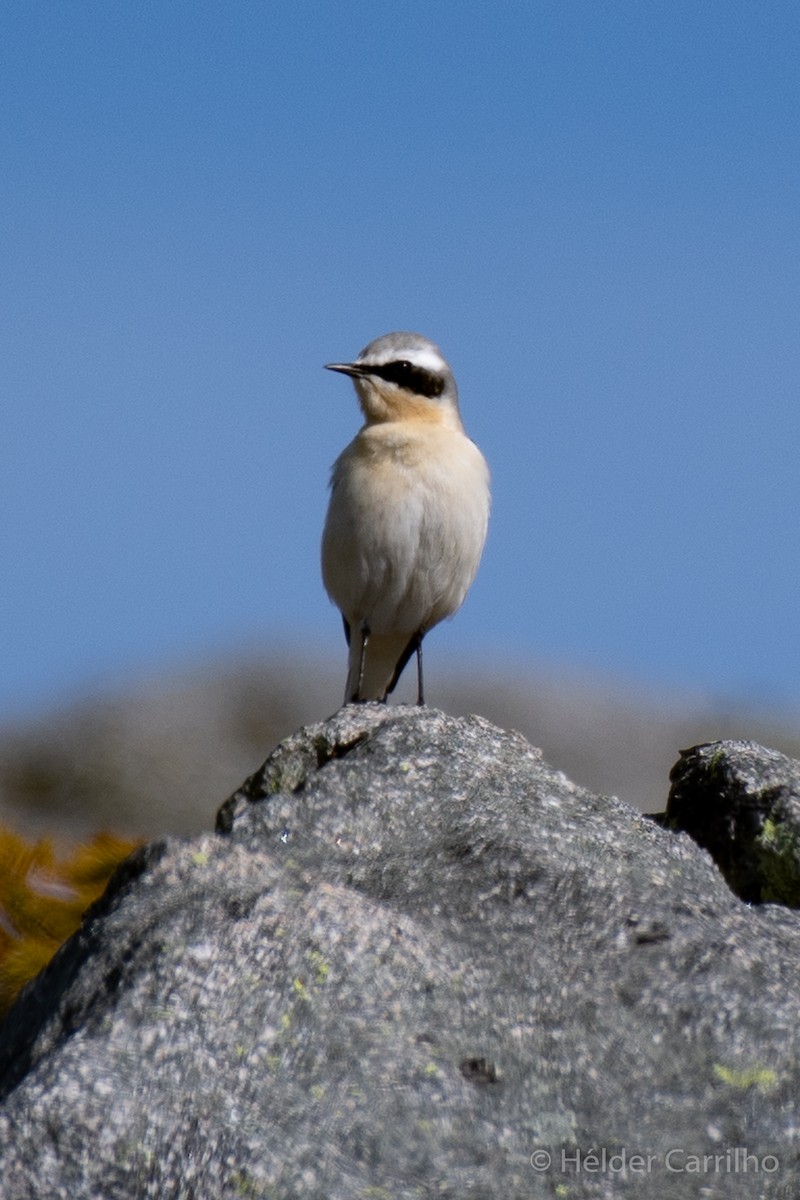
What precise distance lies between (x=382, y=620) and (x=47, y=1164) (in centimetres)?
788

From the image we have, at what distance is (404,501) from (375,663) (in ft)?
7.02

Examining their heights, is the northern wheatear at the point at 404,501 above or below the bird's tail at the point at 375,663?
above

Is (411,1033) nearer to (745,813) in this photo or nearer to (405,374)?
(745,813)

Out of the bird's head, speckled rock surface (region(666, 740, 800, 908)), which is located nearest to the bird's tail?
the bird's head

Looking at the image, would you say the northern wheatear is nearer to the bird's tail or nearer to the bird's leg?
the bird's leg

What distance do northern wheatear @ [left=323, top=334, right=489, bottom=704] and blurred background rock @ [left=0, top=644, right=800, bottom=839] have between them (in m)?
8.39

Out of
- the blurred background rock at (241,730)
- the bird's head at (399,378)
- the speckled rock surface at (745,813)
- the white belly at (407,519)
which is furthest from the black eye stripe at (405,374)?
the blurred background rock at (241,730)

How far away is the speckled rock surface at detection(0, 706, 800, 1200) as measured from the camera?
3576 mm

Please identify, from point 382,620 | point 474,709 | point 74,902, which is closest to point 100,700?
point 474,709

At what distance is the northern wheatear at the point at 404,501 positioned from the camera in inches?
411

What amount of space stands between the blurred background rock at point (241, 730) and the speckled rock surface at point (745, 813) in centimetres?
1338

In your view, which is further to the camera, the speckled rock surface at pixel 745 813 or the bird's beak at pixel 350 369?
the bird's beak at pixel 350 369

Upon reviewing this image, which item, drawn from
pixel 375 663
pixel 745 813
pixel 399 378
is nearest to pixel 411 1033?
pixel 745 813

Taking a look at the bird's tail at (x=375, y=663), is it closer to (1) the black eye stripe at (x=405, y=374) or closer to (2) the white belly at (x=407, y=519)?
(2) the white belly at (x=407, y=519)
